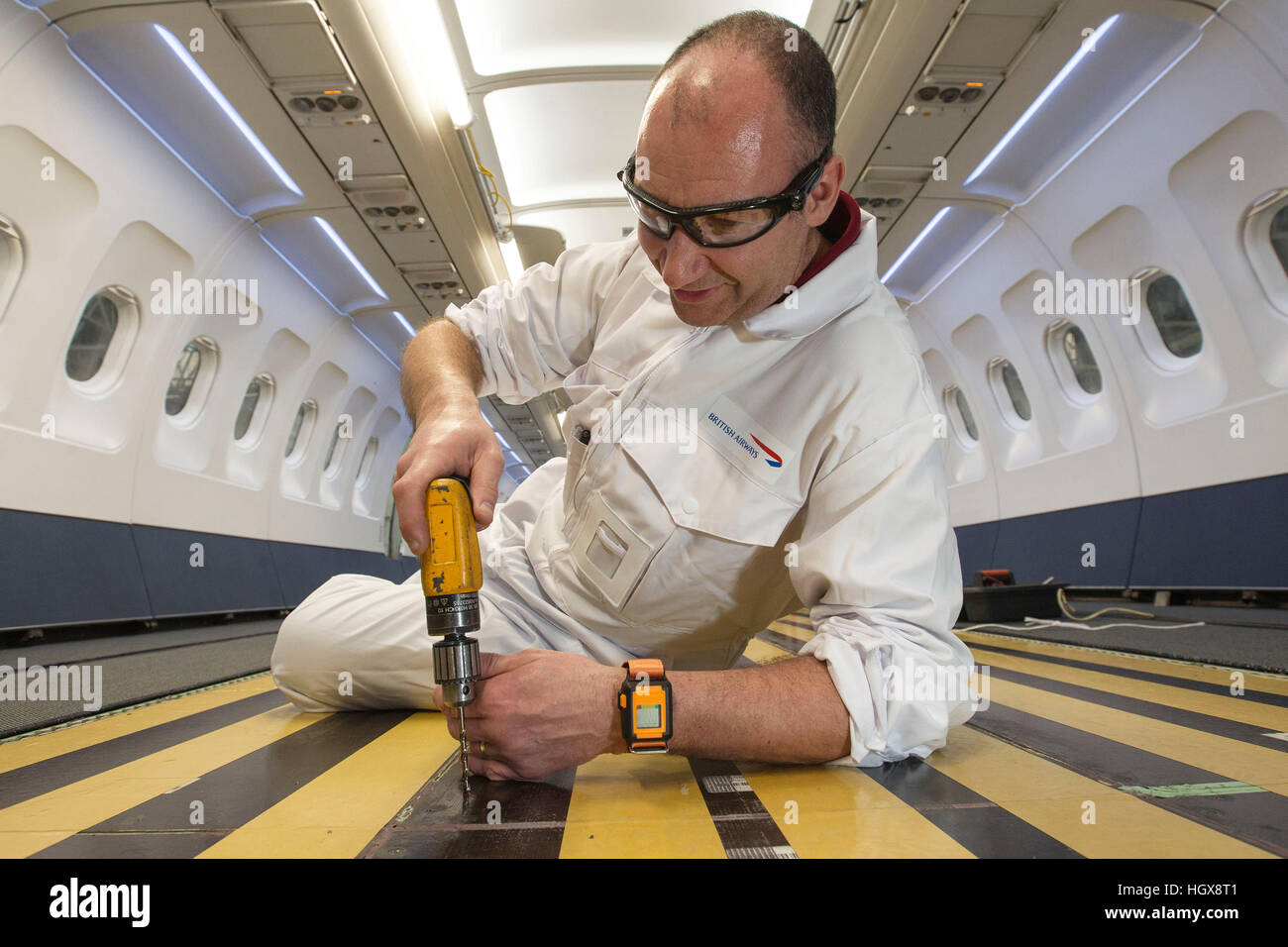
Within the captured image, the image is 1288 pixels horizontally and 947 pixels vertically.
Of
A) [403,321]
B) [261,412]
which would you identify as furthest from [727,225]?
[261,412]

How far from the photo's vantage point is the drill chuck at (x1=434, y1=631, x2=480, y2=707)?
166 centimetres

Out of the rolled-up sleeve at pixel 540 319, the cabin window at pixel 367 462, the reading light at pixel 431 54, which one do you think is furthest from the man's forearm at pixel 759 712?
the cabin window at pixel 367 462

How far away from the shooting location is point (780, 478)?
1.99 m

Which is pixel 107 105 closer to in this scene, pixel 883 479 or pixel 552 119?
pixel 552 119

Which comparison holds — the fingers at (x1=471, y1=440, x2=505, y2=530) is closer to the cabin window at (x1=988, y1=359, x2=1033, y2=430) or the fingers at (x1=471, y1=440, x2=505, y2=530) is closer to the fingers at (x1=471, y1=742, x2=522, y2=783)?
the fingers at (x1=471, y1=742, x2=522, y2=783)

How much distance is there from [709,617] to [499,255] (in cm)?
712

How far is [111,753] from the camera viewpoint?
7.55 ft

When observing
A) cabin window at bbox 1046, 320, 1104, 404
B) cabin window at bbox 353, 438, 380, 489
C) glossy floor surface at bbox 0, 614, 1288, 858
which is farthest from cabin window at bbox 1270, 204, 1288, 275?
cabin window at bbox 353, 438, 380, 489

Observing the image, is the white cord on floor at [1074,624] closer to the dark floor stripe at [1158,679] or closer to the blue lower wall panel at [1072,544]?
the dark floor stripe at [1158,679]

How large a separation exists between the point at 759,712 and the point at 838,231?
1372mm

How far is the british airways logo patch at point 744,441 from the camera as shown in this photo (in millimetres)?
1994

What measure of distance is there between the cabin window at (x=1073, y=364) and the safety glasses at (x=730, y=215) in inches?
334

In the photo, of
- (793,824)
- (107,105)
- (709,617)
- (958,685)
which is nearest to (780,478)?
(709,617)

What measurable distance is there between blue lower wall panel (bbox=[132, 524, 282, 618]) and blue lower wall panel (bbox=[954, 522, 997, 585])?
9.51m
